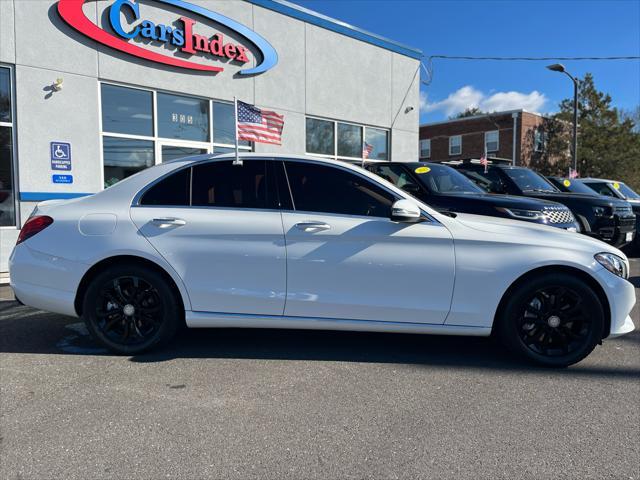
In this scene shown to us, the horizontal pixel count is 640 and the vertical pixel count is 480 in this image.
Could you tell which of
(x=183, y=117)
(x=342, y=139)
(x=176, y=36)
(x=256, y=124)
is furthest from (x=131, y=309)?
(x=342, y=139)

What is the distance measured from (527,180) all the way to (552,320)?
234 inches

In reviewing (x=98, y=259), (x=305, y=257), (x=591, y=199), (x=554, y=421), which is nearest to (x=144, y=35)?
(x=98, y=259)

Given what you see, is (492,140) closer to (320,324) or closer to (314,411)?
(320,324)

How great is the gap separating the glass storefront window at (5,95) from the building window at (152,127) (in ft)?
4.97

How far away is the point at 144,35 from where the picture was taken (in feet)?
31.5

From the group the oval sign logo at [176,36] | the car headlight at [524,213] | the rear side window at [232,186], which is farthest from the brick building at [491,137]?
the rear side window at [232,186]

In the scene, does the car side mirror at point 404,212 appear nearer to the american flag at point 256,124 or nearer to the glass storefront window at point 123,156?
the american flag at point 256,124

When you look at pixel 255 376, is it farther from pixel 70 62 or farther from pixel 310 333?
pixel 70 62

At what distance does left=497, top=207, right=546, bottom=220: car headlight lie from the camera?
663 centimetres

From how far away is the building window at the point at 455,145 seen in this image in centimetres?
3612

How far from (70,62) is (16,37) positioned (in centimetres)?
86

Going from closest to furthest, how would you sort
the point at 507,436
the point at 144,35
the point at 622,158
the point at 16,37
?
the point at 507,436 → the point at 16,37 → the point at 144,35 → the point at 622,158

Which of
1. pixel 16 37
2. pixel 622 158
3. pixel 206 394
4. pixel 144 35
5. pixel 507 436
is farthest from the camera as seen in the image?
pixel 622 158

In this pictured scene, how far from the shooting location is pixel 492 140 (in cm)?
3434
